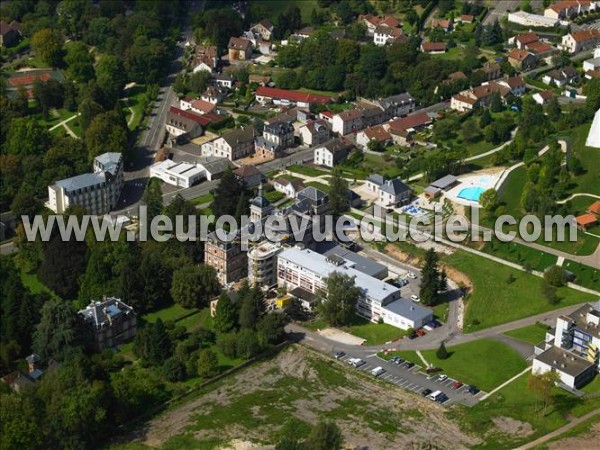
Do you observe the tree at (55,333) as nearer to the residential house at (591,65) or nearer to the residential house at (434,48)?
the residential house at (434,48)

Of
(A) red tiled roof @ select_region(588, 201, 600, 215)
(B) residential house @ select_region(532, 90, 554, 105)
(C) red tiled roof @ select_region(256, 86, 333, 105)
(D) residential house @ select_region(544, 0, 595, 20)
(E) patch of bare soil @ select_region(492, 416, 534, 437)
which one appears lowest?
(E) patch of bare soil @ select_region(492, 416, 534, 437)

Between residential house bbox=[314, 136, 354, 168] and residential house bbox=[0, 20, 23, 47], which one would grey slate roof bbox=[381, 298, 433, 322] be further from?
residential house bbox=[0, 20, 23, 47]

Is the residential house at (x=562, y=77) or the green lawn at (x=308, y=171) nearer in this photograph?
the green lawn at (x=308, y=171)

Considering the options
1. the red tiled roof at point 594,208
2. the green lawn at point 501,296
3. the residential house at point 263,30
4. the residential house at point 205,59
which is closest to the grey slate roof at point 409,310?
A: the green lawn at point 501,296

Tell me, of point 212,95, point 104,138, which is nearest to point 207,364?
point 104,138

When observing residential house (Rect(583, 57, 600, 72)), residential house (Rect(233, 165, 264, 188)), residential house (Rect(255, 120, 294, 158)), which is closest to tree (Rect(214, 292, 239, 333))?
residential house (Rect(233, 165, 264, 188))

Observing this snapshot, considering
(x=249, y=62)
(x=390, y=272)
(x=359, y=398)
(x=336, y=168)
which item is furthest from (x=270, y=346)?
(x=249, y=62)
